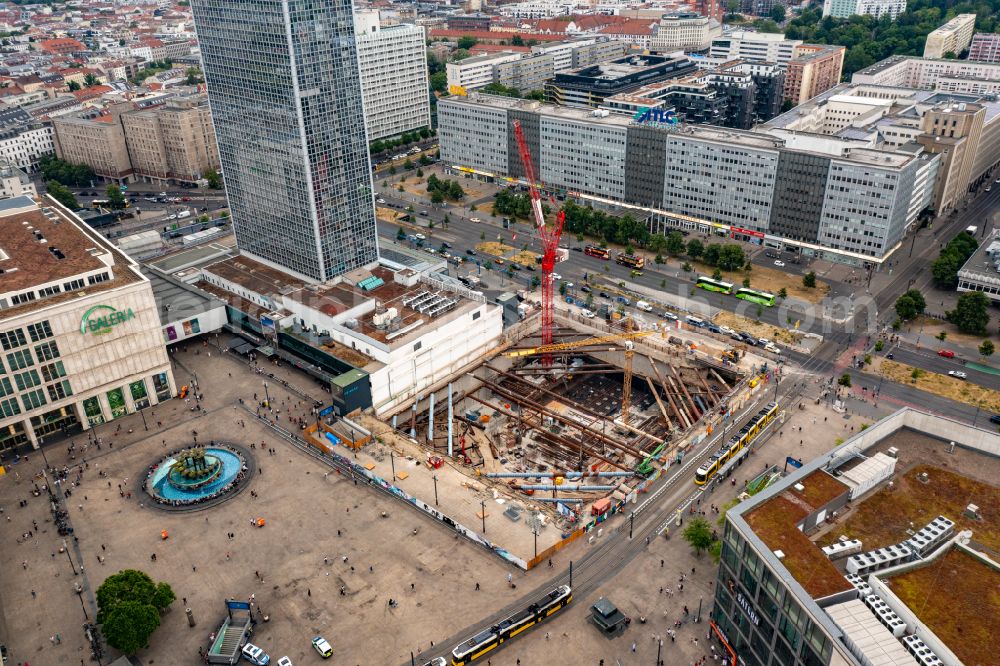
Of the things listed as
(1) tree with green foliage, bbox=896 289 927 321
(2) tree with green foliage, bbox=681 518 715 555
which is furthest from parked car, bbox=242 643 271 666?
(1) tree with green foliage, bbox=896 289 927 321

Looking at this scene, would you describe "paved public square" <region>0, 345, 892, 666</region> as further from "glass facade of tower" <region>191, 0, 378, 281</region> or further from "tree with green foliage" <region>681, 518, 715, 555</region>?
"glass facade of tower" <region>191, 0, 378, 281</region>

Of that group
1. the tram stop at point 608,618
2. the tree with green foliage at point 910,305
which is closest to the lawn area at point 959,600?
the tram stop at point 608,618

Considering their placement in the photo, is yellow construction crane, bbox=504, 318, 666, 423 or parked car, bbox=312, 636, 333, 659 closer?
parked car, bbox=312, 636, 333, 659

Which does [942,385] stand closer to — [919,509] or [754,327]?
[754,327]

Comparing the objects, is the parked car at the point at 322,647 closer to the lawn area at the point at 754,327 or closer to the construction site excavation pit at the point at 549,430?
the construction site excavation pit at the point at 549,430

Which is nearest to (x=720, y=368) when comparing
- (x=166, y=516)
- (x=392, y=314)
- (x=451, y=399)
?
(x=451, y=399)
